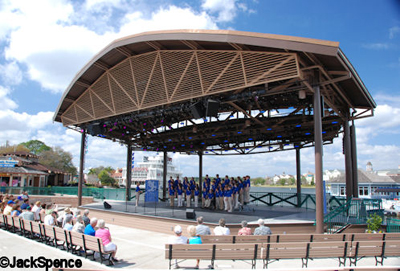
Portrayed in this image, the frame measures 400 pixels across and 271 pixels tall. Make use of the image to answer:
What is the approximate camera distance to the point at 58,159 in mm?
68250

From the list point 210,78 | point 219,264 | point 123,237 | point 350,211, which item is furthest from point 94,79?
point 350,211

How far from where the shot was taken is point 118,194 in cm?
2478

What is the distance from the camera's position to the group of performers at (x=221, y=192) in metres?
15.8

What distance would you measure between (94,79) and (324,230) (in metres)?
13.9

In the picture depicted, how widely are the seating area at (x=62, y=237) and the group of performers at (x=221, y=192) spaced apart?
28.8ft

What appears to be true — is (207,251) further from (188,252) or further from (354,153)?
(354,153)

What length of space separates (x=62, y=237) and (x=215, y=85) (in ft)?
23.9

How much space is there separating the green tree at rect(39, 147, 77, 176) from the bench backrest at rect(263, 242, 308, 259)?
6948 centimetres

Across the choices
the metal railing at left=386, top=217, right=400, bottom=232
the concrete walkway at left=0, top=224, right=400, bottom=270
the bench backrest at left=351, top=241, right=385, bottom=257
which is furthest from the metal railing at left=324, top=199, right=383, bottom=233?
the bench backrest at left=351, top=241, right=385, bottom=257

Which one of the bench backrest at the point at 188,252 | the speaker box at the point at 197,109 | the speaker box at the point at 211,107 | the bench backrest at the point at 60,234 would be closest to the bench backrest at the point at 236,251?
the bench backrest at the point at 188,252

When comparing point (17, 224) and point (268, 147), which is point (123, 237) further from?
point (268, 147)

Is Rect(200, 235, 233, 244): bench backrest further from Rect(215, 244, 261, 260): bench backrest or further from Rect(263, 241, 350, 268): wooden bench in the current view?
Rect(263, 241, 350, 268): wooden bench

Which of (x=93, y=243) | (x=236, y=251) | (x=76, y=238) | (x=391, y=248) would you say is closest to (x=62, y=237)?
(x=76, y=238)

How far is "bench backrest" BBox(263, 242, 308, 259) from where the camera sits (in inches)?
243
